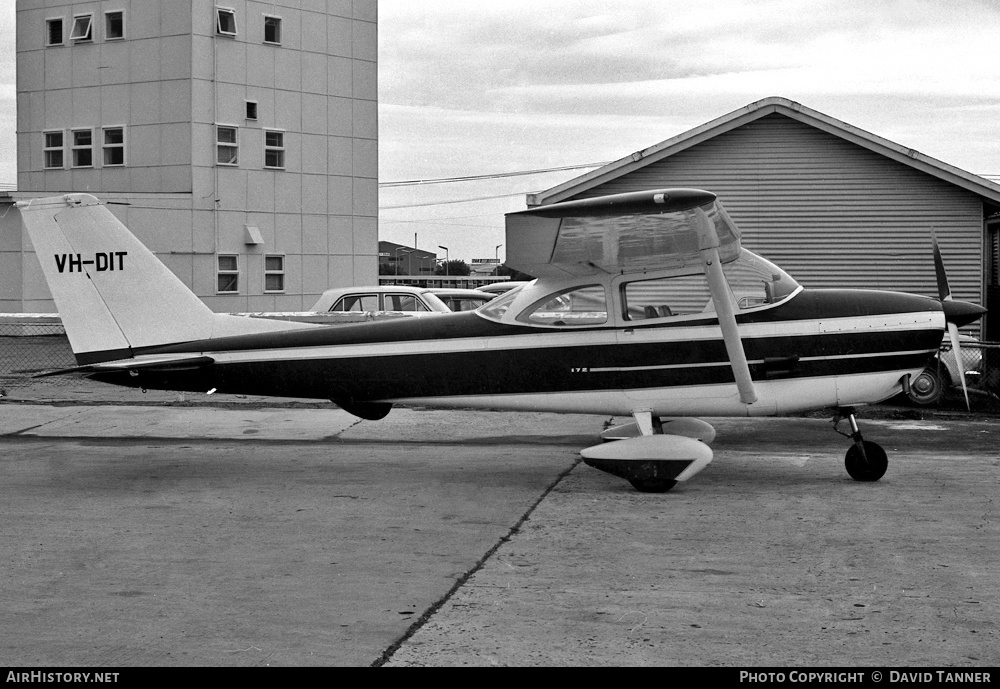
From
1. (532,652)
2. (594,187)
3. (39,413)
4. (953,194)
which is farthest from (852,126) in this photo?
(532,652)

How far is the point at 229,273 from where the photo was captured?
28625 millimetres

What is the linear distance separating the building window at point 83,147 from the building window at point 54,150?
1.31ft

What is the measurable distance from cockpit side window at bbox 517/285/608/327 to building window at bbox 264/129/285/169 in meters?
22.3

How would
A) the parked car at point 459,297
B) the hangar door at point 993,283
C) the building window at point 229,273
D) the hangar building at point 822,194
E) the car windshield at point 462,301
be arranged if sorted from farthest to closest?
the building window at point 229,273
the car windshield at point 462,301
the parked car at point 459,297
the hangar door at point 993,283
the hangar building at point 822,194

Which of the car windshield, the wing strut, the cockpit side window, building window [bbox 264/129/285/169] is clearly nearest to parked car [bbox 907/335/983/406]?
the wing strut

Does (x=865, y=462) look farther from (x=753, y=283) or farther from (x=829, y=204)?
(x=829, y=204)

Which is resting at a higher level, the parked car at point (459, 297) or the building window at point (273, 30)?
the building window at point (273, 30)

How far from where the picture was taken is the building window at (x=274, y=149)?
29.4 meters

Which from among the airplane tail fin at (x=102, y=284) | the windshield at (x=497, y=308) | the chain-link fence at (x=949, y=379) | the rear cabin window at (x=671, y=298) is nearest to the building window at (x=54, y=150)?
the chain-link fence at (x=949, y=379)

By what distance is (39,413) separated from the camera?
1260 cm

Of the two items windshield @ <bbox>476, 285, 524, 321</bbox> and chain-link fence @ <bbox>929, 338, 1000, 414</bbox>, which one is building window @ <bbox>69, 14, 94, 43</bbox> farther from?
chain-link fence @ <bbox>929, 338, 1000, 414</bbox>

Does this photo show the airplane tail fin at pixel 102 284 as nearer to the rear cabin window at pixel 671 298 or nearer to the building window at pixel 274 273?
the rear cabin window at pixel 671 298

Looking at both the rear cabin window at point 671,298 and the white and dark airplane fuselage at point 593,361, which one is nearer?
the white and dark airplane fuselage at point 593,361

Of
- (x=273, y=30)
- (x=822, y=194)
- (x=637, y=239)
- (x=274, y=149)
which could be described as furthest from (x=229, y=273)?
(x=637, y=239)
